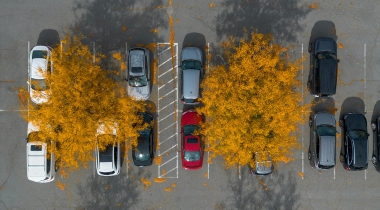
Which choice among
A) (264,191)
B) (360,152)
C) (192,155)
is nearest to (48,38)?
(192,155)

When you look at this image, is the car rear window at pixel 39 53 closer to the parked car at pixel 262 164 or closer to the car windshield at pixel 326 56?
the parked car at pixel 262 164

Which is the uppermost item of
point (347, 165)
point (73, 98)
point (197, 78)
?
point (197, 78)

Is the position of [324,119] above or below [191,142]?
above

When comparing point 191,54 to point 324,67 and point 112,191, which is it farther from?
point 112,191

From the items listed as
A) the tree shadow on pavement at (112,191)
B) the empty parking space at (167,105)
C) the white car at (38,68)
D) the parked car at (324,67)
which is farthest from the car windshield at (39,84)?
the parked car at (324,67)

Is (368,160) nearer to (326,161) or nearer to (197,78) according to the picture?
(326,161)

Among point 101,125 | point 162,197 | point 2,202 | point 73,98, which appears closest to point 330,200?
point 162,197
